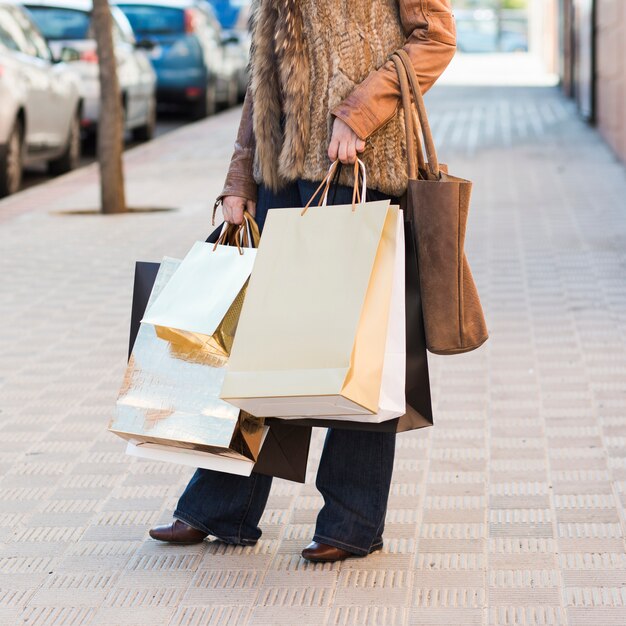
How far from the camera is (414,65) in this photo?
322 cm

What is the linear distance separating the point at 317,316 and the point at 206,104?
16.9 meters

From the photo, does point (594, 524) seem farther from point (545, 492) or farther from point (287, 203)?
point (287, 203)

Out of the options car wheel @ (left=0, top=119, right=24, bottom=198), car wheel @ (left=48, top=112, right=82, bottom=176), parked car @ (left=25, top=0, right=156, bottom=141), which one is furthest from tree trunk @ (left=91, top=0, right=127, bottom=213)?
parked car @ (left=25, top=0, right=156, bottom=141)

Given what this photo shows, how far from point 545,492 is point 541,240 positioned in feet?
16.4

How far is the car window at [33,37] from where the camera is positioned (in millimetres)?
12429

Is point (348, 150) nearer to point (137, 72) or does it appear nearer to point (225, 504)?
point (225, 504)

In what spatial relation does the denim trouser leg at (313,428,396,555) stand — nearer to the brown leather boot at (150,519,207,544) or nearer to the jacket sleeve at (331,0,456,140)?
the brown leather boot at (150,519,207,544)

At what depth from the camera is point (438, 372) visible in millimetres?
5750

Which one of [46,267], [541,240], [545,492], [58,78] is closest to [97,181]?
[58,78]

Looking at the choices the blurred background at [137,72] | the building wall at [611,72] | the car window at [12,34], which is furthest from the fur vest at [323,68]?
the building wall at [611,72]

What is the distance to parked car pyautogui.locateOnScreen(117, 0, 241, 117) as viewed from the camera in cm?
1833

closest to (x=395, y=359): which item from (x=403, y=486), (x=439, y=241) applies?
(x=439, y=241)

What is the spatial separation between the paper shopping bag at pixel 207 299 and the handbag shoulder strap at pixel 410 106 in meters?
0.49

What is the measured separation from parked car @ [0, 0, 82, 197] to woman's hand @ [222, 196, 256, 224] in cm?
773
